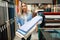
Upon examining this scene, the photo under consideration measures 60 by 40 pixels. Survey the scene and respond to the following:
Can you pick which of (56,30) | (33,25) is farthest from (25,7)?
(33,25)

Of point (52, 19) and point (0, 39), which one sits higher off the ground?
point (52, 19)

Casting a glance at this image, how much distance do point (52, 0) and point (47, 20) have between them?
77.2 inches

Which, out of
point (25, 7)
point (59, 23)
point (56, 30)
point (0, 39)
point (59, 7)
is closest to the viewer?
point (56, 30)

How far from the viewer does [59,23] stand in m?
2.30

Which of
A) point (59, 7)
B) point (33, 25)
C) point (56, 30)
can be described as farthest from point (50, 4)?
point (33, 25)

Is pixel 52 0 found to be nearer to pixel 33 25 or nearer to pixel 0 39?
pixel 0 39

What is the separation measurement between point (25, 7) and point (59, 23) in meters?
2.39

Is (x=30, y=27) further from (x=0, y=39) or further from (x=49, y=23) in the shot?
(x=0, y=39)

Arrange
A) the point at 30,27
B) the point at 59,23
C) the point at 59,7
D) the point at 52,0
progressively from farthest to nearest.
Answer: the point at 52,0 < the point at 59,7 < the point at 59,23 < the point at 30,27

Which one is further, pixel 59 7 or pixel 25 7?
pixel 25 7

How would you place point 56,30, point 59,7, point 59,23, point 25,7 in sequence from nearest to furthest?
1. point 56,30
2. point 59,23
3. point 59,7
4. point 25,7

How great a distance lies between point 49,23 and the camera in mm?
2344

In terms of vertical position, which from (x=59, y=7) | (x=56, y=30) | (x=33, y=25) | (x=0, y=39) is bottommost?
(x=0, y=39)

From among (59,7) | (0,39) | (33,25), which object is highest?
(59,7)
